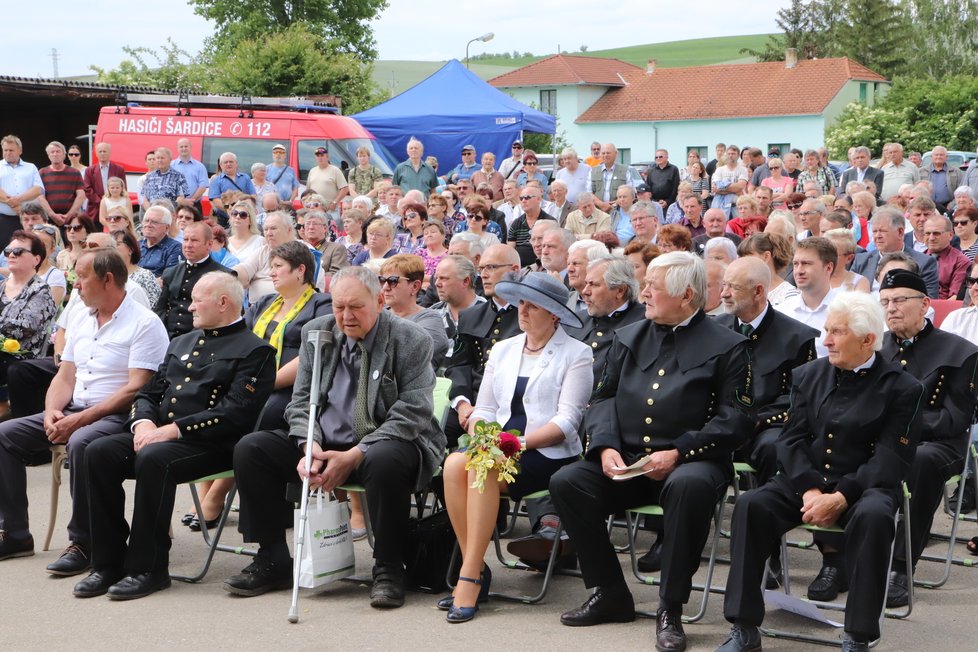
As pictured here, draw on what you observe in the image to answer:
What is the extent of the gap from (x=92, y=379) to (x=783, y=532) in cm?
386

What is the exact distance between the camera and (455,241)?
29.8ft

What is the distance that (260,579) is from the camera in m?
5.80

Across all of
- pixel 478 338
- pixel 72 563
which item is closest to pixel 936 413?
pixel 478 338

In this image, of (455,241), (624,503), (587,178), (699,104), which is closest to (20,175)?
(587,178)

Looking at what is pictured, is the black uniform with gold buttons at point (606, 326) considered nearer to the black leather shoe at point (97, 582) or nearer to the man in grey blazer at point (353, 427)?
the man in grey blazer at point (353, 427)

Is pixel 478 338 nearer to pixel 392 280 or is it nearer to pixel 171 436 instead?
pixel 392 280

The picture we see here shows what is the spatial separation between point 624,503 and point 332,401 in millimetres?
1553

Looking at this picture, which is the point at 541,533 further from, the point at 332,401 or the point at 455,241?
the point at 455,241

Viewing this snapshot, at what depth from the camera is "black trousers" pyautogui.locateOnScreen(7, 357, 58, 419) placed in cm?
810

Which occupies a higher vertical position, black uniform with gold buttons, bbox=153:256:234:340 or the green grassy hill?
the green grassy hill

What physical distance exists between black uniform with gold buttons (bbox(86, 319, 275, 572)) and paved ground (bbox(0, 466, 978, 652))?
33 cm

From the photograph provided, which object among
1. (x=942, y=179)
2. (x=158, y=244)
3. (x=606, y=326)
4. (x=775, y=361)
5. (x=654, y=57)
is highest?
(x=654, y=57)

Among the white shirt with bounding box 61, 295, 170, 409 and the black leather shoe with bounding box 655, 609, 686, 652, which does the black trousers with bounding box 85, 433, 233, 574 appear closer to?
the white shirt with bounding box 61, 295, 170, 409

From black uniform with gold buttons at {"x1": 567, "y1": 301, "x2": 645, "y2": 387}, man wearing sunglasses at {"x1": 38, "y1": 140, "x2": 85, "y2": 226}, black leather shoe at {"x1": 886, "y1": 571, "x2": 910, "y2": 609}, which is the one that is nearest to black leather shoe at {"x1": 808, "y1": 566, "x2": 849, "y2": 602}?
black leather shoe at {"x1": 886, "y1": 571, "x2": 910, "y2": 609}
